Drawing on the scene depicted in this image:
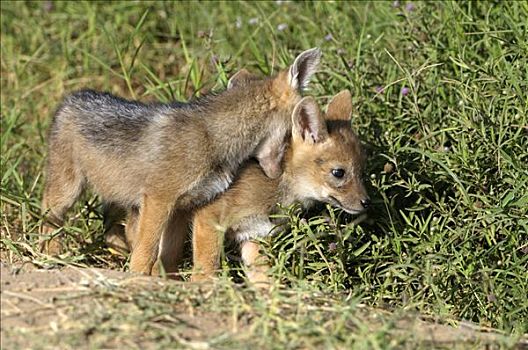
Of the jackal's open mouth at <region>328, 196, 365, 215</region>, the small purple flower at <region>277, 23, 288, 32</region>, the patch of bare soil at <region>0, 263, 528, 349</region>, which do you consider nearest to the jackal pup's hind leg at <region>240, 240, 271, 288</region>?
the jackal's open mouth at <region>328, 196, 365, 215</region>

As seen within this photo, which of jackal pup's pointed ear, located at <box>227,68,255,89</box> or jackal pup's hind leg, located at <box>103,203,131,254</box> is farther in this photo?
jackal pup's hind leg, located at <box>103,203,131,254</box>

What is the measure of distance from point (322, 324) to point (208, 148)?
1735 mm

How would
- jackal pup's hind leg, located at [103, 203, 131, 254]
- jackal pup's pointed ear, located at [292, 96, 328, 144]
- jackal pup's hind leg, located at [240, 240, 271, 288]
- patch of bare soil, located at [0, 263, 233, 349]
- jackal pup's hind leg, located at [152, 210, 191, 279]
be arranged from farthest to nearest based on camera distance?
jackal pup's hind leg, located at [103, 203, 131, 254] < jackal pup's hind leg, located at [152, 210, 191, 279] < jackal pup's pointed ear, located at [292, 96, 328, 144] < jackal pup's hind leg, located at [240, 240, 271, 288] < patch of bare soil, located at [0, 263, 233, 349]

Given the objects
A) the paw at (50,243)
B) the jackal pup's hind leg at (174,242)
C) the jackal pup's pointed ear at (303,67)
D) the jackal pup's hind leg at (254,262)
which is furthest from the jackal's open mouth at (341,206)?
the paw at (50,243)

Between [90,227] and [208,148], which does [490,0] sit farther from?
[90,227]

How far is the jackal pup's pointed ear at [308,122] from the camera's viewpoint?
20.9 ft

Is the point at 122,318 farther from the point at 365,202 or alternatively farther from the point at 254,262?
the point at 365,202

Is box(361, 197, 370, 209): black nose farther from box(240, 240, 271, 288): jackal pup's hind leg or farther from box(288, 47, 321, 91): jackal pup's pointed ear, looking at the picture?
box(288, 47, 321, 91): jackal pup's pointed ear

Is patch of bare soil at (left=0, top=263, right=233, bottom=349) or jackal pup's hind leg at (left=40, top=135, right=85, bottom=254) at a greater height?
patch of bare soil at (left=0, top=263, right=233, bottom=349)

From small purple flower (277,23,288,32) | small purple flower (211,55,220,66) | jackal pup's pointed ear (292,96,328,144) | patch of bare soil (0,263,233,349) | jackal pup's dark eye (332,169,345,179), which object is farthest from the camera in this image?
small purple flower (277,23,288,32)

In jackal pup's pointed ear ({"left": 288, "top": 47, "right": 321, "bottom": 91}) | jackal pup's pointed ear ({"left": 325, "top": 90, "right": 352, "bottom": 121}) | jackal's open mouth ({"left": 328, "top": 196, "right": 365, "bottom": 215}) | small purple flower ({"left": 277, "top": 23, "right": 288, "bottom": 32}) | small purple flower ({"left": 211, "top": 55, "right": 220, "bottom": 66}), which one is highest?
jackal pup's pointed ear ({"left": 288, "top": 47, "right": 321, "bottom": 91})

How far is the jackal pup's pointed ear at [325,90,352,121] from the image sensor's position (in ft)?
22.1

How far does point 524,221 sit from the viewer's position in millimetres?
6281

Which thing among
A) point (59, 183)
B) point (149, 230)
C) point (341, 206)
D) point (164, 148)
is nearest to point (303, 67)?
point (341, 206)
